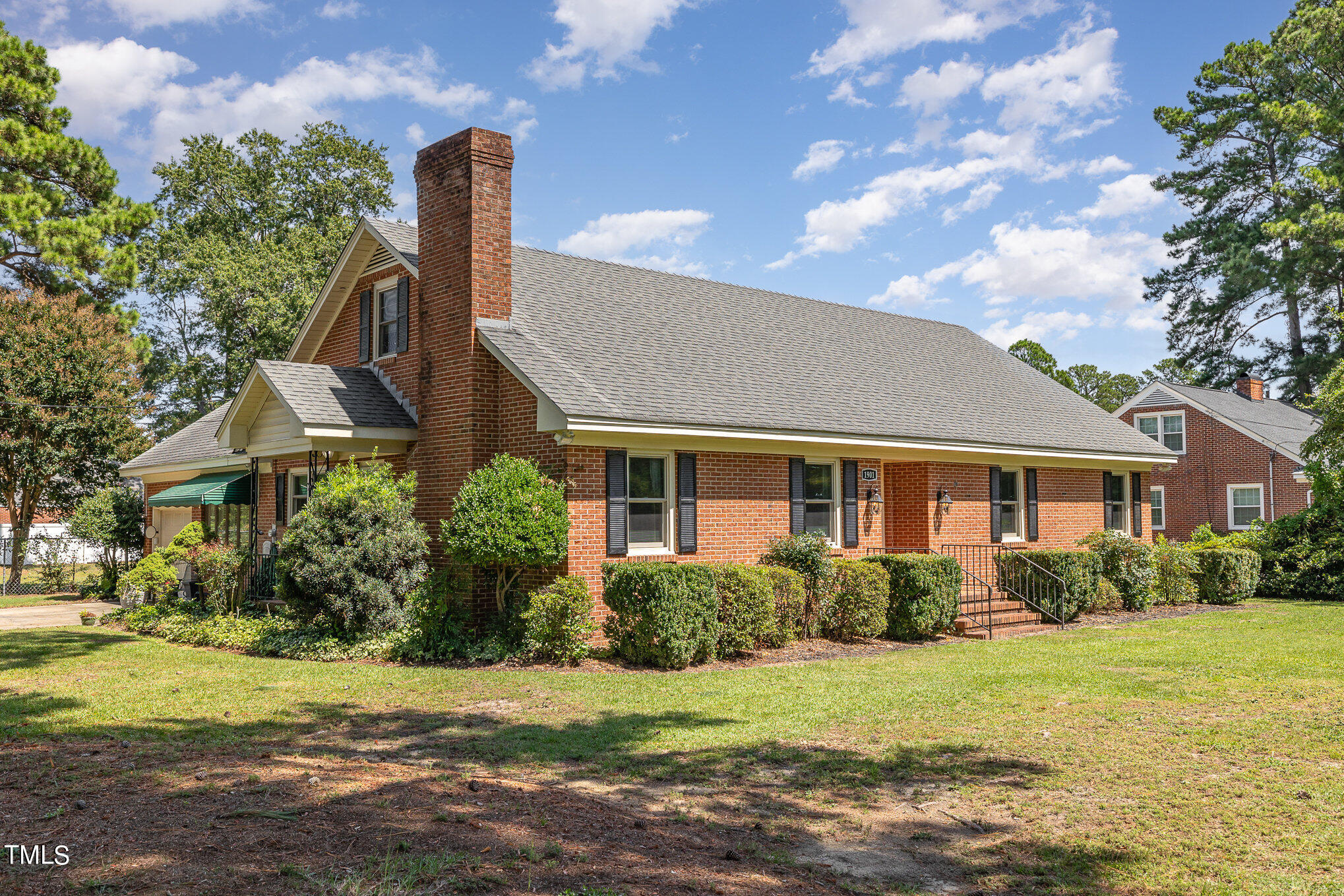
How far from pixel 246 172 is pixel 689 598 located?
36.5 metres

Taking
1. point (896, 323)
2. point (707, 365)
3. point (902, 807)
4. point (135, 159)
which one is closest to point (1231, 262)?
point (896, 323)

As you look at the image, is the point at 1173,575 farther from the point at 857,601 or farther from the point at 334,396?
the point at 334,396

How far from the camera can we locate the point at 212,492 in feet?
61.7

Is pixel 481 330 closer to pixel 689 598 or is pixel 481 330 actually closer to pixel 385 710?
pixel 689 598

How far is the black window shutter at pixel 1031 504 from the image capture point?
19.6 metres

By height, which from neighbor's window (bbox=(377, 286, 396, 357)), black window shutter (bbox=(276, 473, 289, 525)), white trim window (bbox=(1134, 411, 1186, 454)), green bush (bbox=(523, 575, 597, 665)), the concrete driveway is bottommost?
the concrete driveway

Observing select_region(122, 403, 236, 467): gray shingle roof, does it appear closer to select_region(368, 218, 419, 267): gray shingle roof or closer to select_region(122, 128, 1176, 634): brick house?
select_region(122, 128, 1176, 634): brick house

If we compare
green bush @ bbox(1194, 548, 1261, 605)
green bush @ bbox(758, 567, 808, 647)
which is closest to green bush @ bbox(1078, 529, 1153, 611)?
green bush @ bbox(1194, 548, 1261, 605)

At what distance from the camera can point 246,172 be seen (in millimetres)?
39781

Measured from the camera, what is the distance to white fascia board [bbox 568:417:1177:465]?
1281cm

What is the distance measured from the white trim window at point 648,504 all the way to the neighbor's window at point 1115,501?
1293 centimetres

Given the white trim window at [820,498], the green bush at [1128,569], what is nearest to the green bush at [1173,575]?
the green bush at [1128,569]

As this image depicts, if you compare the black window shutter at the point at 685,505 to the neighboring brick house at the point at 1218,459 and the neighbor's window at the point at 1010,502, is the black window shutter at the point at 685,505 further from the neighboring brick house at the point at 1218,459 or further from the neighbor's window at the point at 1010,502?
the neighboring brick house at the point at 1218,459

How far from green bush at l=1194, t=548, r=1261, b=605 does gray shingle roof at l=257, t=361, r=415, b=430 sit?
16.7 metres
